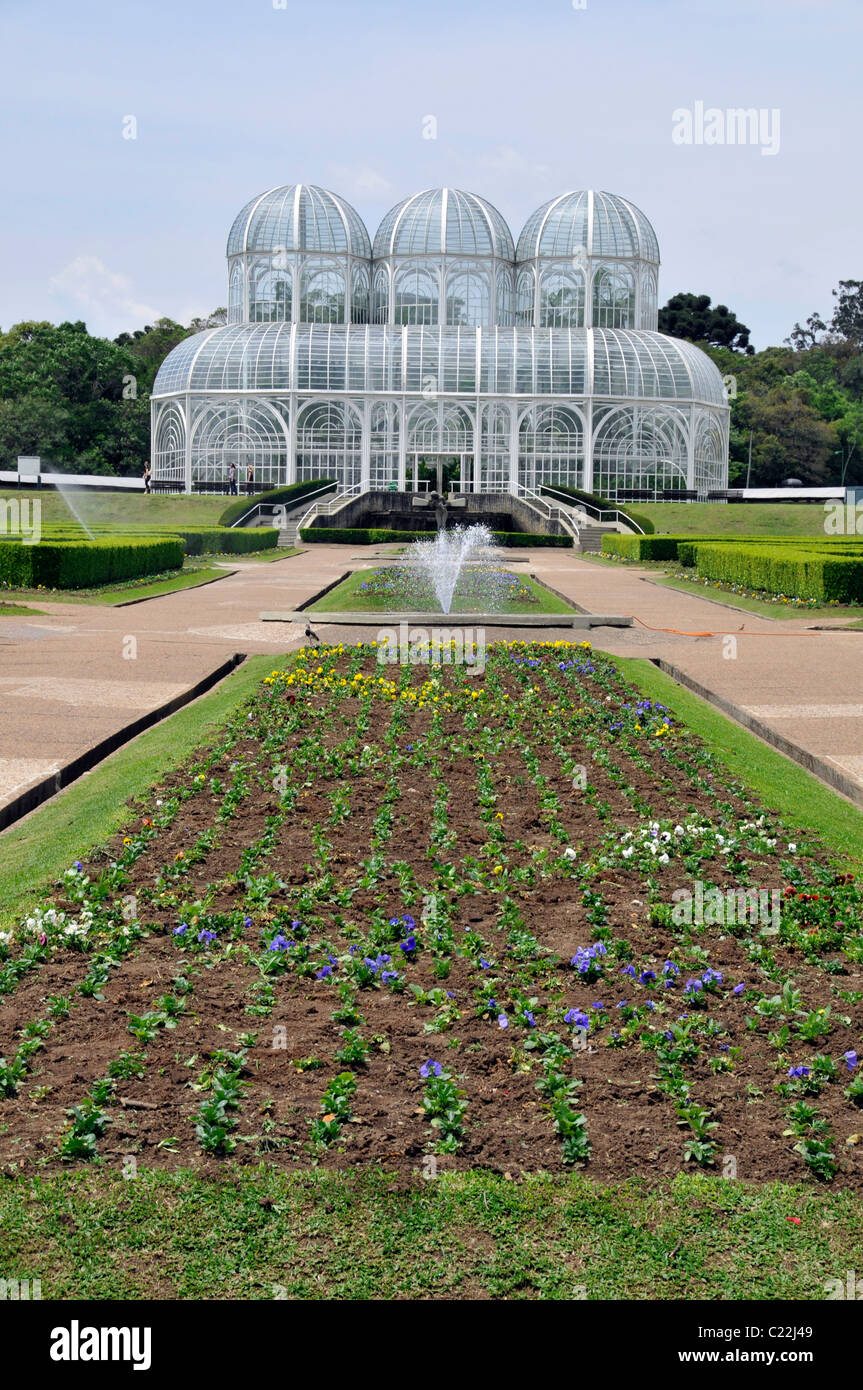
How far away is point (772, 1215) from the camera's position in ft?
12.0

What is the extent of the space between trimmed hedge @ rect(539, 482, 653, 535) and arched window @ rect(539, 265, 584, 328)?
11321 millimetres

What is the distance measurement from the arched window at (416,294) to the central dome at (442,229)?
2.97 ft

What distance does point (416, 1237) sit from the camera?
3.54m

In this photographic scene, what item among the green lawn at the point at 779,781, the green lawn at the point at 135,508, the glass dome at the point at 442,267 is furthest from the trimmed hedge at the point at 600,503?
the green lawn at the point at 779,781

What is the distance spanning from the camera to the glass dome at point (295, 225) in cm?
6359

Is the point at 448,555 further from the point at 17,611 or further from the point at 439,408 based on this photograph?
the point at 439,408

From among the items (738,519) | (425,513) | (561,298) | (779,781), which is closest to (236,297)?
(561,298)

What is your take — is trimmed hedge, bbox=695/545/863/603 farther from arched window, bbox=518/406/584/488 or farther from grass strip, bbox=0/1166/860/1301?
arched window, bbox=518/406/584/488

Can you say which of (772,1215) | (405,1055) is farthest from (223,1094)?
(772,1215)

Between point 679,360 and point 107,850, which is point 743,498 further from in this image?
point 107,850

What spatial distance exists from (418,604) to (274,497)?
3200 cm


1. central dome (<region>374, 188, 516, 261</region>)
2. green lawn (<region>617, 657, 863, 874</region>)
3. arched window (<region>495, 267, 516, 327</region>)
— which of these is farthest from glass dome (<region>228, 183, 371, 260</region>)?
green lawn (<region>617, 657, 863, 874</region>)

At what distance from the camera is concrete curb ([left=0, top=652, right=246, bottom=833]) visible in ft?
25.5

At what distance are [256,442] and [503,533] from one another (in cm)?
1659
